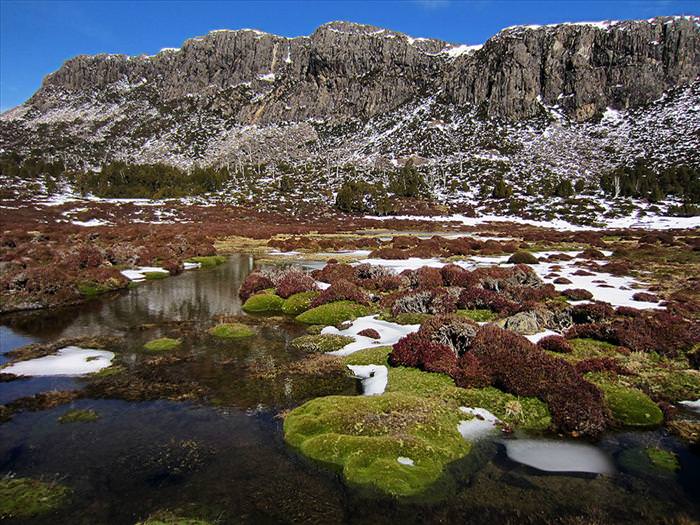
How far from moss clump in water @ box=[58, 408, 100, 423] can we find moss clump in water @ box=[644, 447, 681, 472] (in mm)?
10777

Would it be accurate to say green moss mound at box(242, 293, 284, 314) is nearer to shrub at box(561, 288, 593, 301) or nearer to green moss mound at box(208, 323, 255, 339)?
green moss mound at box(208, 323, 255, 339)

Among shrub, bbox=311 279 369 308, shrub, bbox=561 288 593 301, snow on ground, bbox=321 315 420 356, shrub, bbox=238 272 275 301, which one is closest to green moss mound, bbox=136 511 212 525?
snow on ground, bbox=321 315 420 356

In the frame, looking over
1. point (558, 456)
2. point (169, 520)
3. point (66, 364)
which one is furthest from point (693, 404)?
point (66, 364)

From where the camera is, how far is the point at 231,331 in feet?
50.4

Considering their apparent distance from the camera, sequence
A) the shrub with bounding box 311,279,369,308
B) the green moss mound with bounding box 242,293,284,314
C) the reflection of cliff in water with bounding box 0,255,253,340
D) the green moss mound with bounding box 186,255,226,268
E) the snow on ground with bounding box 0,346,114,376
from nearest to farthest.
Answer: the snow on ground with bounding box 0,346,114,376, the reflection of cliff in water with bounding box 0,255,253,340, the shrub with bounding box 311,279,369,308, the green moss mound with bounding box 242,293,284,314, the green moss mound with bounding box 186,255,226,268

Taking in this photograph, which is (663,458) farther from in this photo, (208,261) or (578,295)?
(208,261)

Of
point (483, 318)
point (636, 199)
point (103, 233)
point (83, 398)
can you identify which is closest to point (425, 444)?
point (83, 398)

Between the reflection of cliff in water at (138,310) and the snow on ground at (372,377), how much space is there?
8.77 m

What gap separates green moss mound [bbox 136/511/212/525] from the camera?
5820mm

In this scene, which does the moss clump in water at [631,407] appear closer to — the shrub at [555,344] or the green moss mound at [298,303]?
the shrub at [555,344]

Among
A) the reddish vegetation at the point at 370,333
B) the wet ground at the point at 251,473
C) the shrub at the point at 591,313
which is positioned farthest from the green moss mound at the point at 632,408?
the reddish vegetation at the point at 370,333

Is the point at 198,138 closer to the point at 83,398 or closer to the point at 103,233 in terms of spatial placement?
the point at 103,233

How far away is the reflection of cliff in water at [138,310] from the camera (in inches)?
650

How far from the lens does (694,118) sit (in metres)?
122
